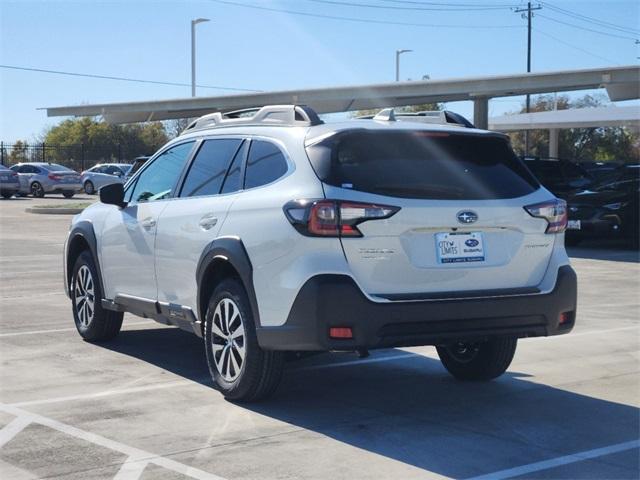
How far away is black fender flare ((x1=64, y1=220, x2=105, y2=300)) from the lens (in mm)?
8750

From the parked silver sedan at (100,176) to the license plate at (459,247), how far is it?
3858cm

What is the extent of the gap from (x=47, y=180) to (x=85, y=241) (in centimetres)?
3494

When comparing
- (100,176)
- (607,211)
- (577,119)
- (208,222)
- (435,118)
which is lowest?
(607,211)

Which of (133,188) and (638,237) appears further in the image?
(638,237)

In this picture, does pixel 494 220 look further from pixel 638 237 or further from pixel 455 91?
pixel 455 91

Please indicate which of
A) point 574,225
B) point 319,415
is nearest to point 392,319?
point 319,415

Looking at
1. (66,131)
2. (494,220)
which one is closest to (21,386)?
(494,220)

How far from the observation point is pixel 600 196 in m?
19.9

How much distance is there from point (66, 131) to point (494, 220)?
76.3 meters

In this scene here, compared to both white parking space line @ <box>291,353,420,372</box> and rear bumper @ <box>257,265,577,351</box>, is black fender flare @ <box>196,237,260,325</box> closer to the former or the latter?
rear bumper @ <box>257,265,577,351</box>

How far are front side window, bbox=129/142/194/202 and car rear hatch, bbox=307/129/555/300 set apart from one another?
1.93 m

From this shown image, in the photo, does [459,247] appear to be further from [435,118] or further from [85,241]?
[85,241]

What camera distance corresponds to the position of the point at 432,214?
20.0 ft

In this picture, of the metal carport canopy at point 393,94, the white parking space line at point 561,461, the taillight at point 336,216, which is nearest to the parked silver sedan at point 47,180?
the metal carport canopy at point 393,94
